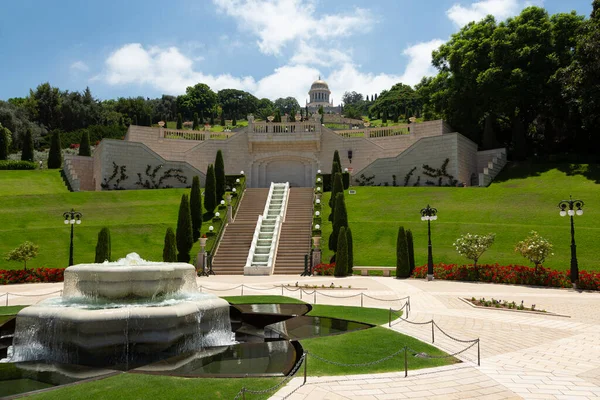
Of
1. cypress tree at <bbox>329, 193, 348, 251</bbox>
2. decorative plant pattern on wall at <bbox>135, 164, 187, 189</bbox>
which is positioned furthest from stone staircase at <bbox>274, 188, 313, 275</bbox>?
decorative plant pattern on wall at <bbox>135, 164, 187, 189</bbox>

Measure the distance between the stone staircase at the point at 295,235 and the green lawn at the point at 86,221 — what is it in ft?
16.0

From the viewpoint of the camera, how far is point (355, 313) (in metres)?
13.7

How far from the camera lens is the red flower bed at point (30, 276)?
23.2m

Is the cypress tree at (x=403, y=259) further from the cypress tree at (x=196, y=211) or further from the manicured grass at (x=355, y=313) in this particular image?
the cypress tree at (x=196, y=211)

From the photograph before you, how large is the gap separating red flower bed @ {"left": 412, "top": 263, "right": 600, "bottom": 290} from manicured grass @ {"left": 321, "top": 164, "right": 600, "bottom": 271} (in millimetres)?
2077

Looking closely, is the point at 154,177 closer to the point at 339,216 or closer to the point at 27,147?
the point at 27,147

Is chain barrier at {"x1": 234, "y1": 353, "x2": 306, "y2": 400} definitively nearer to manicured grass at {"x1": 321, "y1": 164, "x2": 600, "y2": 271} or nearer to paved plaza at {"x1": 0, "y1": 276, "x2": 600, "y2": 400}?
paved plaza at {"x1": 0, "y1": 276, "x2": 600, "y2": 400}

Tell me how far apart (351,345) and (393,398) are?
3.05m

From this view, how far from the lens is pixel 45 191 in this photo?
42.5 meters

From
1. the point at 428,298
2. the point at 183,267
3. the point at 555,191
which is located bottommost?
the point at 428,298

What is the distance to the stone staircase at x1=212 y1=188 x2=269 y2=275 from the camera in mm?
27419

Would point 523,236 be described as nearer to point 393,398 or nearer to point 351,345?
point 351,345

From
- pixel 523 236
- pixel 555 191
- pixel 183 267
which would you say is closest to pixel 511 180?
pixel 555 191

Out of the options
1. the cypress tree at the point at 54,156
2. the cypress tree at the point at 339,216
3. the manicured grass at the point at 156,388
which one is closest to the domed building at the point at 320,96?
the cypress tree at the point at 54,156
